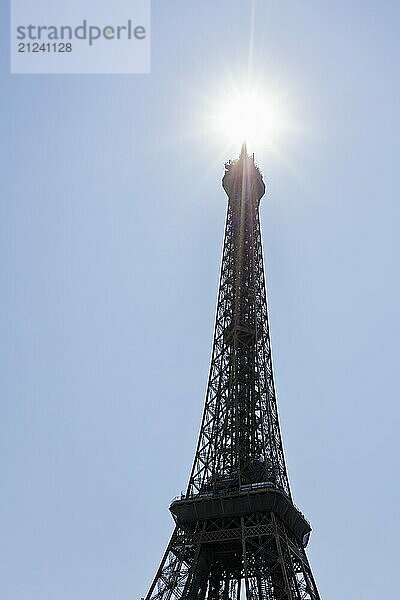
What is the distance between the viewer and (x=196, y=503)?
59.2 m

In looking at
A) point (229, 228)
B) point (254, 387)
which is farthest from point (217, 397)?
point (229, 228)

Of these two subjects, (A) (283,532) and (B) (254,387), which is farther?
(B) (254,387)

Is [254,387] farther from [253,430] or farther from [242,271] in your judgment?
[242,271]

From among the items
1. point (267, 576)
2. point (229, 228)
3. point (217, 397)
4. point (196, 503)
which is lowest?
point (267, 576)

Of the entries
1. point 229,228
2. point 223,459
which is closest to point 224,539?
point 223,459

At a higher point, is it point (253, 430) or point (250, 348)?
point (250, 348)

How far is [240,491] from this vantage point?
2312 inches

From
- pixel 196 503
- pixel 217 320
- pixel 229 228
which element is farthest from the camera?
pixel 229 228

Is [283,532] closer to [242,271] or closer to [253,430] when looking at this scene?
[253,430]

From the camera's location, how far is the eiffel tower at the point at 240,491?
2196 inches

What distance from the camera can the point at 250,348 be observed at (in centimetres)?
7069

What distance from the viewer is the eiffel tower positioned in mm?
55781

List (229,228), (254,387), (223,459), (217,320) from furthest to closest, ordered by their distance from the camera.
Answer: (229,228) < (217,320) < (254,387) < (223,459)

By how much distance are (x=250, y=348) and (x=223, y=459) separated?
1161 centimetres
